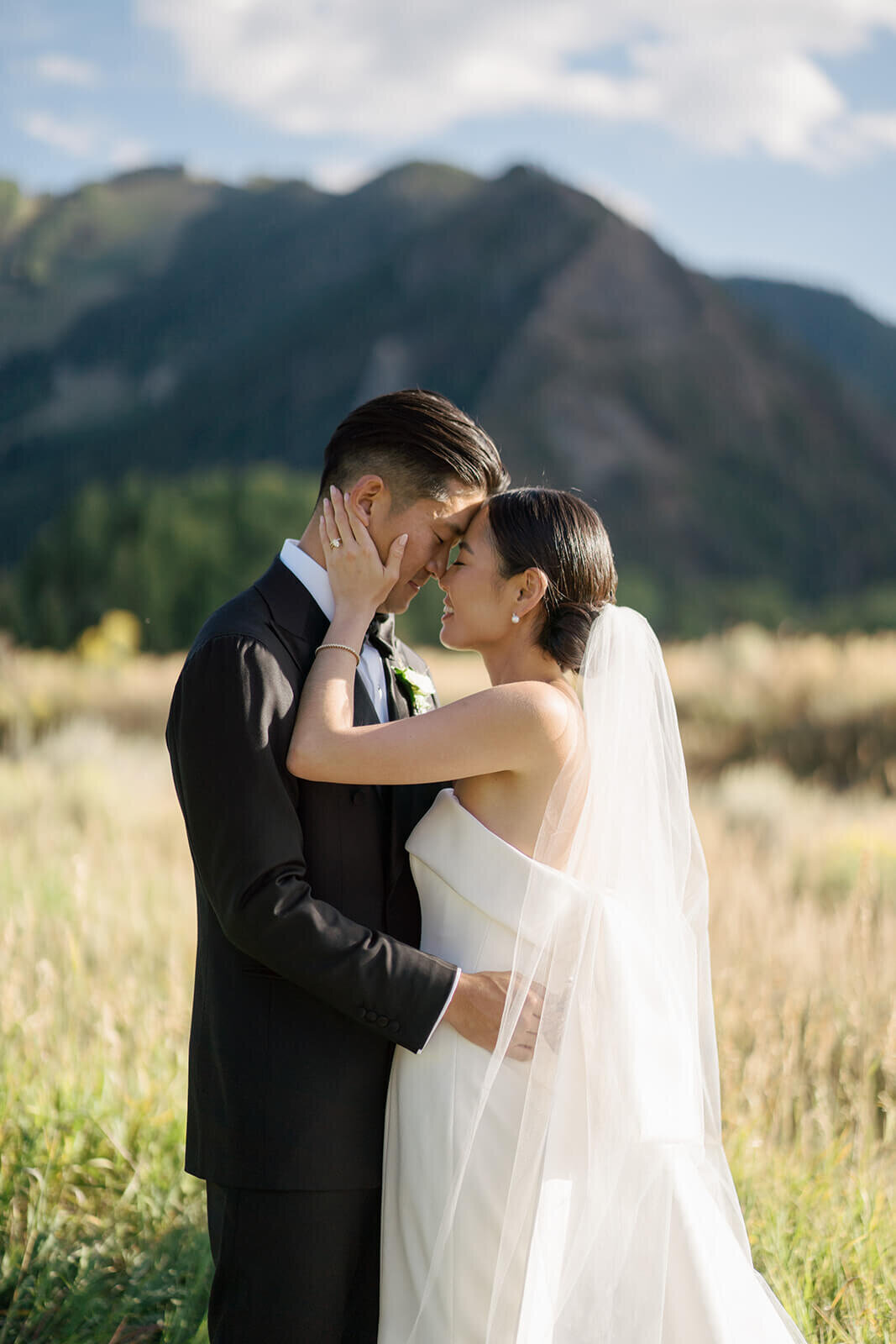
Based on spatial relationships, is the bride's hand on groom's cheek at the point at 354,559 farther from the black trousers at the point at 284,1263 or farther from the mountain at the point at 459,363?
the mountain at the point at 459,363

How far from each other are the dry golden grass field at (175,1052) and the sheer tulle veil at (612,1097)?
1081 mm

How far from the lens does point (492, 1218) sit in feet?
7.72

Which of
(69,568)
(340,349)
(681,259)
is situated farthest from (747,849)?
(681,259)

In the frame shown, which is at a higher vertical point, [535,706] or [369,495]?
[369,495]

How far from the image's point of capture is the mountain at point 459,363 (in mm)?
104562

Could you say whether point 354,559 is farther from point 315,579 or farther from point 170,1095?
point 170,1095

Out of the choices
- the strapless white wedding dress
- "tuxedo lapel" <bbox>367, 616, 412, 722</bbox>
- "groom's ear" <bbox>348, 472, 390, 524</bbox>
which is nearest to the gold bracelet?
"tuxedo lapel" <bbox>367, 616, 412, 722</bbox>

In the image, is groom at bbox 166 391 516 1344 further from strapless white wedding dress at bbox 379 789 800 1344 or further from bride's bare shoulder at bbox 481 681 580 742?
bride's bare shoulder at bbox 481 681 580 742

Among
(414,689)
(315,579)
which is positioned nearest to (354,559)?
(315,579)

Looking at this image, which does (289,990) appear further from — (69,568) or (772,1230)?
(69,568)

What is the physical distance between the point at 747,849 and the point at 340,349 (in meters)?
123

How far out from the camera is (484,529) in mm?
2709

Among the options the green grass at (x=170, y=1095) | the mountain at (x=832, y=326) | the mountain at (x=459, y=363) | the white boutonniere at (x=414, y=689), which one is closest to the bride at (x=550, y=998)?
the white boutonniere at (x=414, y=689)

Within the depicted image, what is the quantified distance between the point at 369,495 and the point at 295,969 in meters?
1.09
